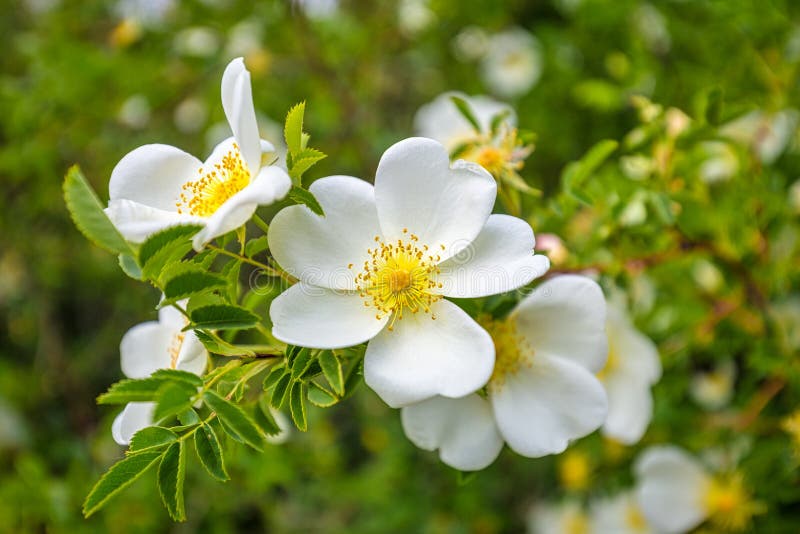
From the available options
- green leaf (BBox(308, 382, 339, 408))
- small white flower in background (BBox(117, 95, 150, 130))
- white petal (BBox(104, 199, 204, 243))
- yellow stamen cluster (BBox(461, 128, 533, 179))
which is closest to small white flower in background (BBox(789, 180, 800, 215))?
yellow stamen cluster (BBox(461, 128, 533, 179))

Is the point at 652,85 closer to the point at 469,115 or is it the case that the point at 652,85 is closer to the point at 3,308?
the point at 469,115

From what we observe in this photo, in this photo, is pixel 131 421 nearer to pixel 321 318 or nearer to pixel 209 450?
pixel 209 450

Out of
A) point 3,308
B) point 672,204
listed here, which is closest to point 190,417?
point 672,204

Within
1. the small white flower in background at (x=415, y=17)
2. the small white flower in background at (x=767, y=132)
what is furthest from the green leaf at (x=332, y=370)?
the small white flower in background at (x=415, y=17)

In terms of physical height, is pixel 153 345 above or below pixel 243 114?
below

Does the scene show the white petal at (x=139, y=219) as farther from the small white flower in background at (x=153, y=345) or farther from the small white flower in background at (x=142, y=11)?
the small white flower in background at (x=142, y=11)

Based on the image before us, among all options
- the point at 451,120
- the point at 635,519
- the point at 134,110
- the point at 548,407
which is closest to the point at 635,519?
the point at 635,519
